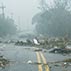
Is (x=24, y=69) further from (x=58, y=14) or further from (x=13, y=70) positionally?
(x=58, y=14)

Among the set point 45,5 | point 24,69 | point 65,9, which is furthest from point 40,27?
point 24,69

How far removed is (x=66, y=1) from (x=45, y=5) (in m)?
8.05

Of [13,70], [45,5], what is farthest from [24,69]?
[45,5]

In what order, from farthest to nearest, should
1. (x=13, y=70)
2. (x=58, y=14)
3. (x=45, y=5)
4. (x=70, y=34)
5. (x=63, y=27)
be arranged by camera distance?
(x=45, y=5) < (x=58, y=14) < (x=63, y=27) < (x=70, y=34) < (x=13, y=70)

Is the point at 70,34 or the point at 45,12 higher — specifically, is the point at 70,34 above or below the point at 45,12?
below

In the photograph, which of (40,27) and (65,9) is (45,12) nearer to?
(65,9)

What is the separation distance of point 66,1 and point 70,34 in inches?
659

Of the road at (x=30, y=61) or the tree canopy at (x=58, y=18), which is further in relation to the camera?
the tree canopy at (x=58, y=18)

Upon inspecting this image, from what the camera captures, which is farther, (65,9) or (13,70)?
(65,9)

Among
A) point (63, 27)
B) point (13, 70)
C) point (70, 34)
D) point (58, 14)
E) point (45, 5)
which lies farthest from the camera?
point (45, 5)

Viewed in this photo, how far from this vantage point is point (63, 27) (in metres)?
72.1

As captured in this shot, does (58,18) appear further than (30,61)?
Yes

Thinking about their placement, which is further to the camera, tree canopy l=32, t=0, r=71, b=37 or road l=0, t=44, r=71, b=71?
tree canopy l=32, t=0, r=71, b=37

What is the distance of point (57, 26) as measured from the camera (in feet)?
241
